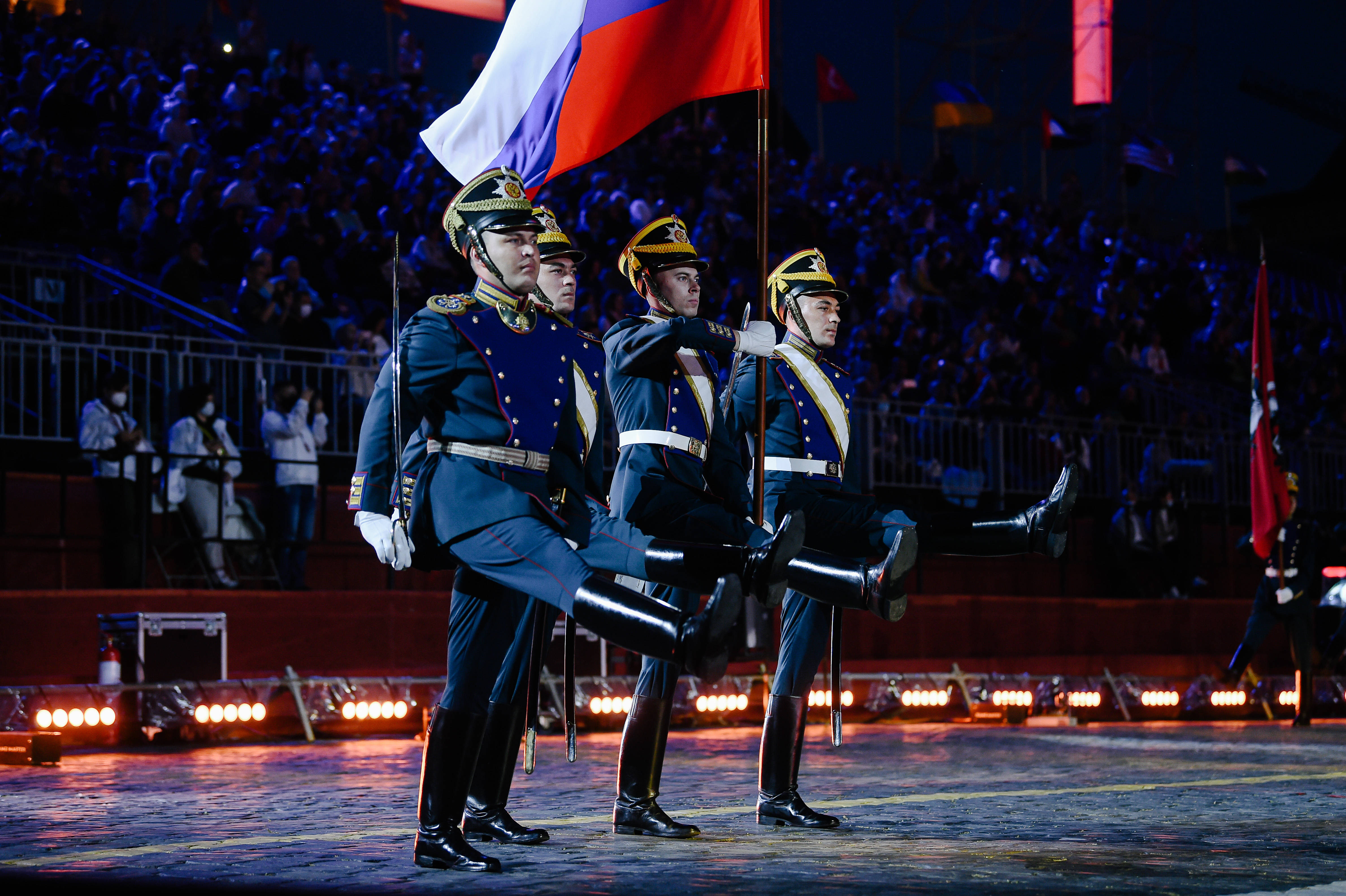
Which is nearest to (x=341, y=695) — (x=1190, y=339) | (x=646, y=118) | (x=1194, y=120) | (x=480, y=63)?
(x=646, y=118)

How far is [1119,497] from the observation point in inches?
714

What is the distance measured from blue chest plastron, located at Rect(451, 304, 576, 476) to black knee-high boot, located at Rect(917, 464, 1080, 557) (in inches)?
70.8

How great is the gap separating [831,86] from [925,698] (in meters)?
18.7

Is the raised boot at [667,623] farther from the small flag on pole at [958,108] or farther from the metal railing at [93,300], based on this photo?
the small flag on pole at [958,108]

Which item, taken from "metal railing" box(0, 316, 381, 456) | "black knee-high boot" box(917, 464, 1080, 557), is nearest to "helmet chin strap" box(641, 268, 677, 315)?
"black knee-high boot" box(917, 464, 1080, 557)

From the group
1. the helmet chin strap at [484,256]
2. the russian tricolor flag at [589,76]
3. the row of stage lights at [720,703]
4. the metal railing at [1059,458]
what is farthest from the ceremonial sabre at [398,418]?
the metal railing at [1059,458]

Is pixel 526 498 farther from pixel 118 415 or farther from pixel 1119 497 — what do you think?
pixel 1119 497

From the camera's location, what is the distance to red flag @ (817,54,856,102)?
101 feet

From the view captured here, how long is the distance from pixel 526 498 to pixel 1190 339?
22.0 metres

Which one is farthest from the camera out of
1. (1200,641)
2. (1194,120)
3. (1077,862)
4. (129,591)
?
(1194,120)

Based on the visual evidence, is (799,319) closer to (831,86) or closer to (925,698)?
(925,698)

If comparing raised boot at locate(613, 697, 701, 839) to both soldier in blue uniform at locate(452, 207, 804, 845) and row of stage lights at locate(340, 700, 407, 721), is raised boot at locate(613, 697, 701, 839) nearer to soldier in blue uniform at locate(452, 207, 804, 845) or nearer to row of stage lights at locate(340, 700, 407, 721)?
soldier in blue uniform at locate(452, 207, 804, 845)

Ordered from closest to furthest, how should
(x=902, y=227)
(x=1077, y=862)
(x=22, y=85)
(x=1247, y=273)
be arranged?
(x=1077, y=862), (x=22, y=85), (x=902, y=227), (x=1247, y=273)

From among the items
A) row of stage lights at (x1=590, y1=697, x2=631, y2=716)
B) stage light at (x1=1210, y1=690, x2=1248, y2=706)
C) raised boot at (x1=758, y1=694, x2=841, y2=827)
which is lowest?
stage light at (x1=1210, y1=690, x2=1248, y2=706)
